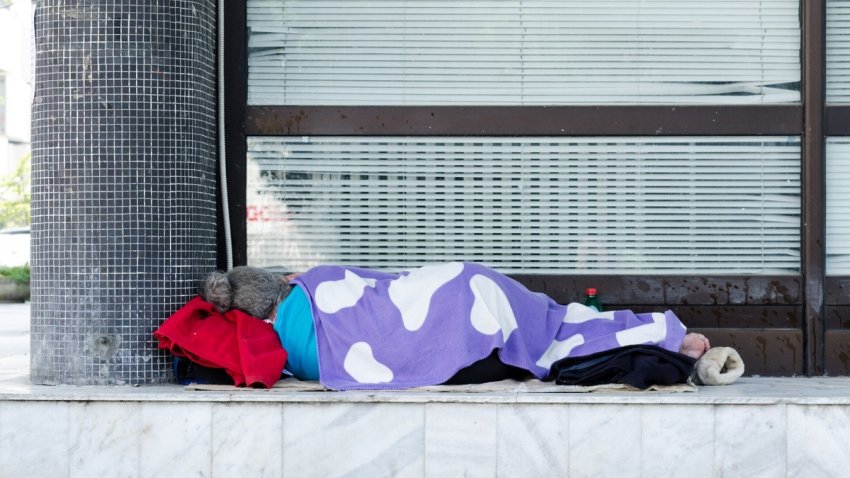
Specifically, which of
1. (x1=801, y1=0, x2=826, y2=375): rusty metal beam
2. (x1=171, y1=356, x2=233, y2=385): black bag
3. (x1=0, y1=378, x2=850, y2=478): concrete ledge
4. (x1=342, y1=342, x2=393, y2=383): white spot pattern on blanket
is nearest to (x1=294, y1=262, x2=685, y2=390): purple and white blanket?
(x1=342, y1=342, x2=393, y2=383): white spot pattern on blanket

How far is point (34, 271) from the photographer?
4.62 m

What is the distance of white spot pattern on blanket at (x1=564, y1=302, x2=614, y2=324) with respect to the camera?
185 inches

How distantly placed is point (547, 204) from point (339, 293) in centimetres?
119

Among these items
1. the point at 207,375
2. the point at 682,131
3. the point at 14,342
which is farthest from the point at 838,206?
the point at 14,342

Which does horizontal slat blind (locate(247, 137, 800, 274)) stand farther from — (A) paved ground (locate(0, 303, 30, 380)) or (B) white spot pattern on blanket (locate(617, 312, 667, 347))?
(A) paved ground (locate(0, 303, 30, 380))

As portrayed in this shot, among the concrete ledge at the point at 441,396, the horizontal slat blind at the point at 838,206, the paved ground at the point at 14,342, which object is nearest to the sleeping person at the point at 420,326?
the concrete ledge at the point at 441,396

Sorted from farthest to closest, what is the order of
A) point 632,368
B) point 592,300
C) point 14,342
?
point 14,342, point 592,300, point 632,368

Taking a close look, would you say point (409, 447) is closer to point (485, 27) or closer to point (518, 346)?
point (518, 346)

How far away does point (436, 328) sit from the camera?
441 cm

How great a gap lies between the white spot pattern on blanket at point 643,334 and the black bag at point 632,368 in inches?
2.7

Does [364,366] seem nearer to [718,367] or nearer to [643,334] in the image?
[643,334]

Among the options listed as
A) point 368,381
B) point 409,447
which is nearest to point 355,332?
point 368,381

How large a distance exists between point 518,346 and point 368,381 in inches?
24.3

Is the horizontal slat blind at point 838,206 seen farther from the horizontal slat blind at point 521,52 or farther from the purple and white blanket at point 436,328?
the purple and white blanket at point 436,328
